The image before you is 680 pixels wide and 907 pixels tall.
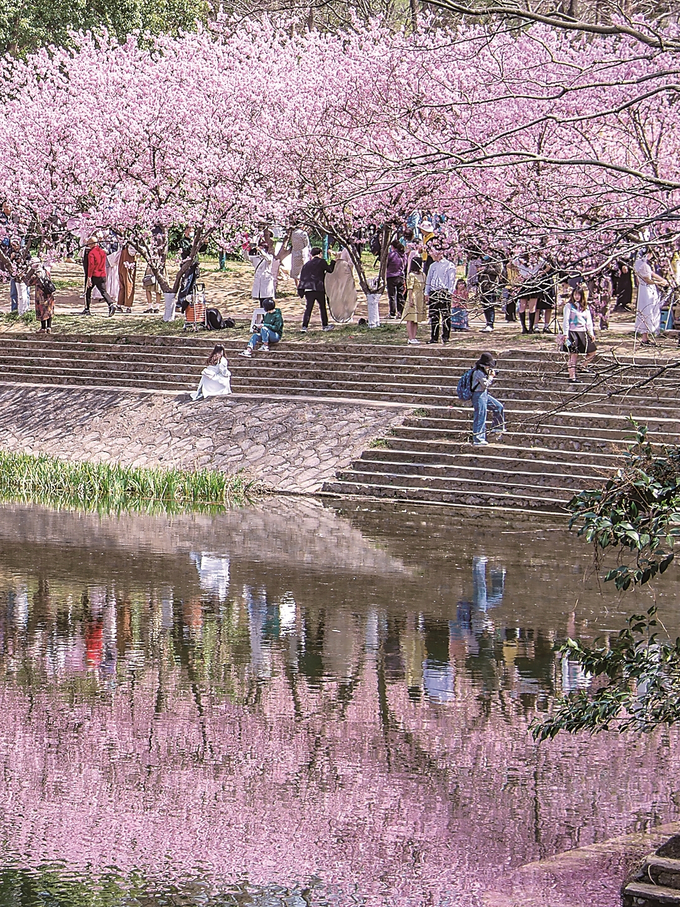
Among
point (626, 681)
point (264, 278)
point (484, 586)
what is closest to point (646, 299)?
point (264, 278)

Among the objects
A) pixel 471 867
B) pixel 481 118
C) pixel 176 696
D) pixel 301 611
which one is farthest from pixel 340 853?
pixel 481 118

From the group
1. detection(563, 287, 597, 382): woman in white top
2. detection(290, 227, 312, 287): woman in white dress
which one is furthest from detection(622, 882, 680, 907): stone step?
detection(290, 227, 312, 287): woman in white dress

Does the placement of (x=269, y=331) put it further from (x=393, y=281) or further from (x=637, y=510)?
(x=637, y=510)

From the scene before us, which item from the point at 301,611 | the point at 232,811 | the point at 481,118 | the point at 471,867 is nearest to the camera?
the point at 471,867

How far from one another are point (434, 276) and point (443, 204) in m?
4.66

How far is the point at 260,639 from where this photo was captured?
13.4m

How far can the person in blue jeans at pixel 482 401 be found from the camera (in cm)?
2336

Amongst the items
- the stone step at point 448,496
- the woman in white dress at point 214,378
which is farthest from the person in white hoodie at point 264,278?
the stone step at point 448,496

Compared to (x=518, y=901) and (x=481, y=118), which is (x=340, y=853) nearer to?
(x=518, y=901)

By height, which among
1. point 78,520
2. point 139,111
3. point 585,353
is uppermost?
point 139,111

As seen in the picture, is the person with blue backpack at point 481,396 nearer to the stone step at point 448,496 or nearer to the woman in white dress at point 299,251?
the stone step at point 448,496

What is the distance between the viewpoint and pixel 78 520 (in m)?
20.6

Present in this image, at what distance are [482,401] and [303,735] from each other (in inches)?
535

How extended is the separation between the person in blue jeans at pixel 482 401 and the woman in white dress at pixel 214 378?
5722 mm
